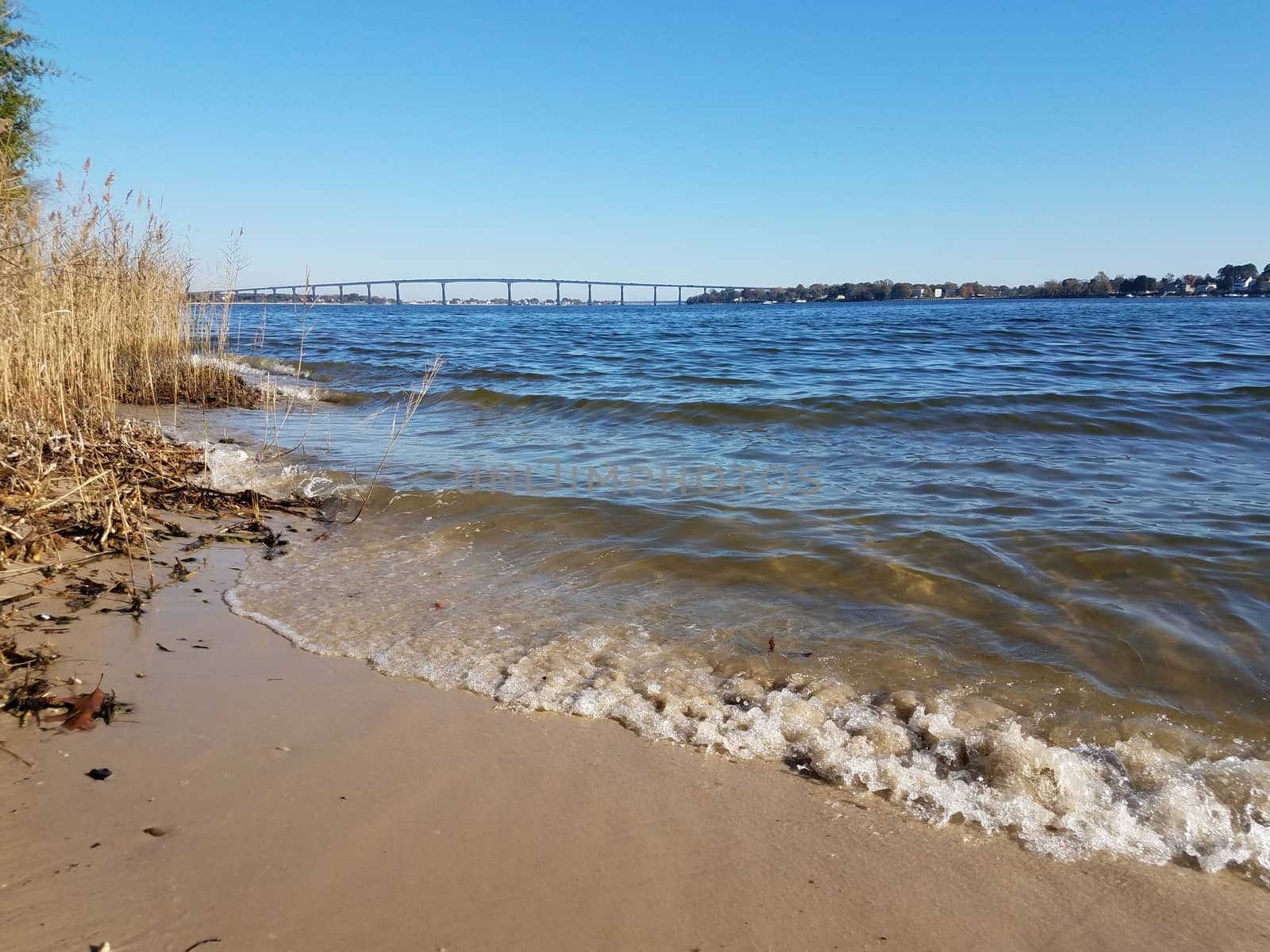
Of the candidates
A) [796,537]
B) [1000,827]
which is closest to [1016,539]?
[796,537]

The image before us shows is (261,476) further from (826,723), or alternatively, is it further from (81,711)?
(826,723)

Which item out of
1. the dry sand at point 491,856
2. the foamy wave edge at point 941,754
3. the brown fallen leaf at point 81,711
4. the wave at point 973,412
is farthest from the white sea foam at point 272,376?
the dry sand at point 491,856

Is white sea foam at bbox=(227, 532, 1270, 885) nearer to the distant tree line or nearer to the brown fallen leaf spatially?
the brown fallen leaf

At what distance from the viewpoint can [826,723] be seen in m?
2.62

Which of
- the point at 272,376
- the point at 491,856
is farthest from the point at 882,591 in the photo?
the point at 272,376

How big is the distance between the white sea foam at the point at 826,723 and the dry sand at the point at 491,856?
119 millimetres

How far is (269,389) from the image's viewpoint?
11109 millimetres

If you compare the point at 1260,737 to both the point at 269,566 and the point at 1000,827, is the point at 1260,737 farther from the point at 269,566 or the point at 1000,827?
the point at 269,566

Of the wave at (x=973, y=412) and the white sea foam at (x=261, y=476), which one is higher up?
the wave at (x=973, y=412)

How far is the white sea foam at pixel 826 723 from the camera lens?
2121 millimetres

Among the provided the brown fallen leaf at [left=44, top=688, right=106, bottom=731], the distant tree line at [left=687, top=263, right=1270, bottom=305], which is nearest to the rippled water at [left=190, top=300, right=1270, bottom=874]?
the brown fallen leaf at [left=44, top=688, right=106, bottom=731]

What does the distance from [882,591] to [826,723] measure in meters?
1.46

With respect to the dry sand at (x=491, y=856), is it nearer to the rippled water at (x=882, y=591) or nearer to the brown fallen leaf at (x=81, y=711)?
the brown fallen leaf at (x=81, y=711)

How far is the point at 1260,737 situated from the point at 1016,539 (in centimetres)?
206
